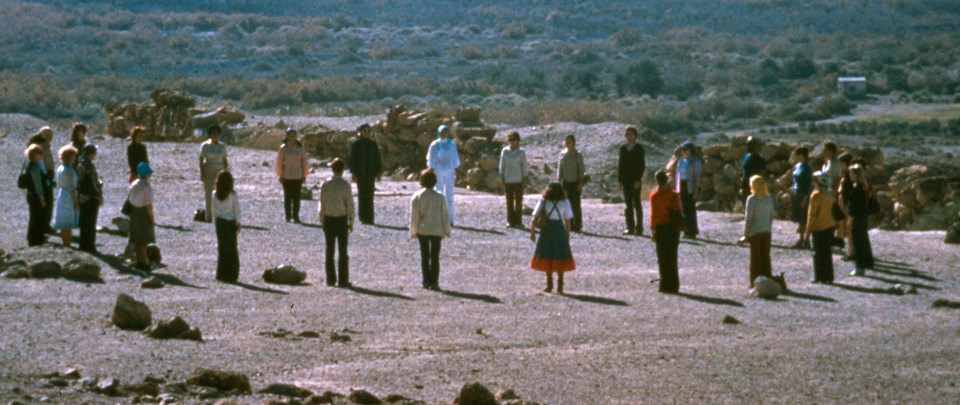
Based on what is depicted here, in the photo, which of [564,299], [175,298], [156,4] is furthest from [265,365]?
[156,4]

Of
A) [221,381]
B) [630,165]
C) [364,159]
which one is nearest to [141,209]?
[364,159]

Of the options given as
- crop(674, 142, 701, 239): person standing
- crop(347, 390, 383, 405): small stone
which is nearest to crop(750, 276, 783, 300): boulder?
crop(674, 142, 701, 239): person standing

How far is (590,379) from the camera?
12.6m

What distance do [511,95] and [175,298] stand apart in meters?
52.6

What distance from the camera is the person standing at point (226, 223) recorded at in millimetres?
17625

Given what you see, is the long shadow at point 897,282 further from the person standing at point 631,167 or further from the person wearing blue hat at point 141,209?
the person wearing blue hat at point 141,209

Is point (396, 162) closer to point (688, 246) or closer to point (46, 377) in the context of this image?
point (688, 246)

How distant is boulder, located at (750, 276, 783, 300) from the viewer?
57.7ft

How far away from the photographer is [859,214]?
19.2 m

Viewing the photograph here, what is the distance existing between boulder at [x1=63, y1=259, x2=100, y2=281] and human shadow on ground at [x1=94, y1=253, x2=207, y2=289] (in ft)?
2.07

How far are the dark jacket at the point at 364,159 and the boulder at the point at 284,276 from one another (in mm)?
6457

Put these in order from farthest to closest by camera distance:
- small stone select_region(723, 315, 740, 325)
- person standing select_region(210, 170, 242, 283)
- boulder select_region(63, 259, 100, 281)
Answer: boulder select_region(63, 259, 100, 281) < person standing select_region(210, 170, 242, 283) < small stone select_region(723, 315, 740, 325)

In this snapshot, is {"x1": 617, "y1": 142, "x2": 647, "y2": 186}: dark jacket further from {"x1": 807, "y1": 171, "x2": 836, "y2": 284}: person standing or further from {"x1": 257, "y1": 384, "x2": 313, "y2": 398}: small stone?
{"x1": 257, "y1": 384, "x2": 313, "y2": 398}: small stone

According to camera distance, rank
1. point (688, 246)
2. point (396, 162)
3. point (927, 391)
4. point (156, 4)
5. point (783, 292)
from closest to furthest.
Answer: point (927, 391), point (783, 292), point (688, 246), point (396, 162), point (156, 4)
